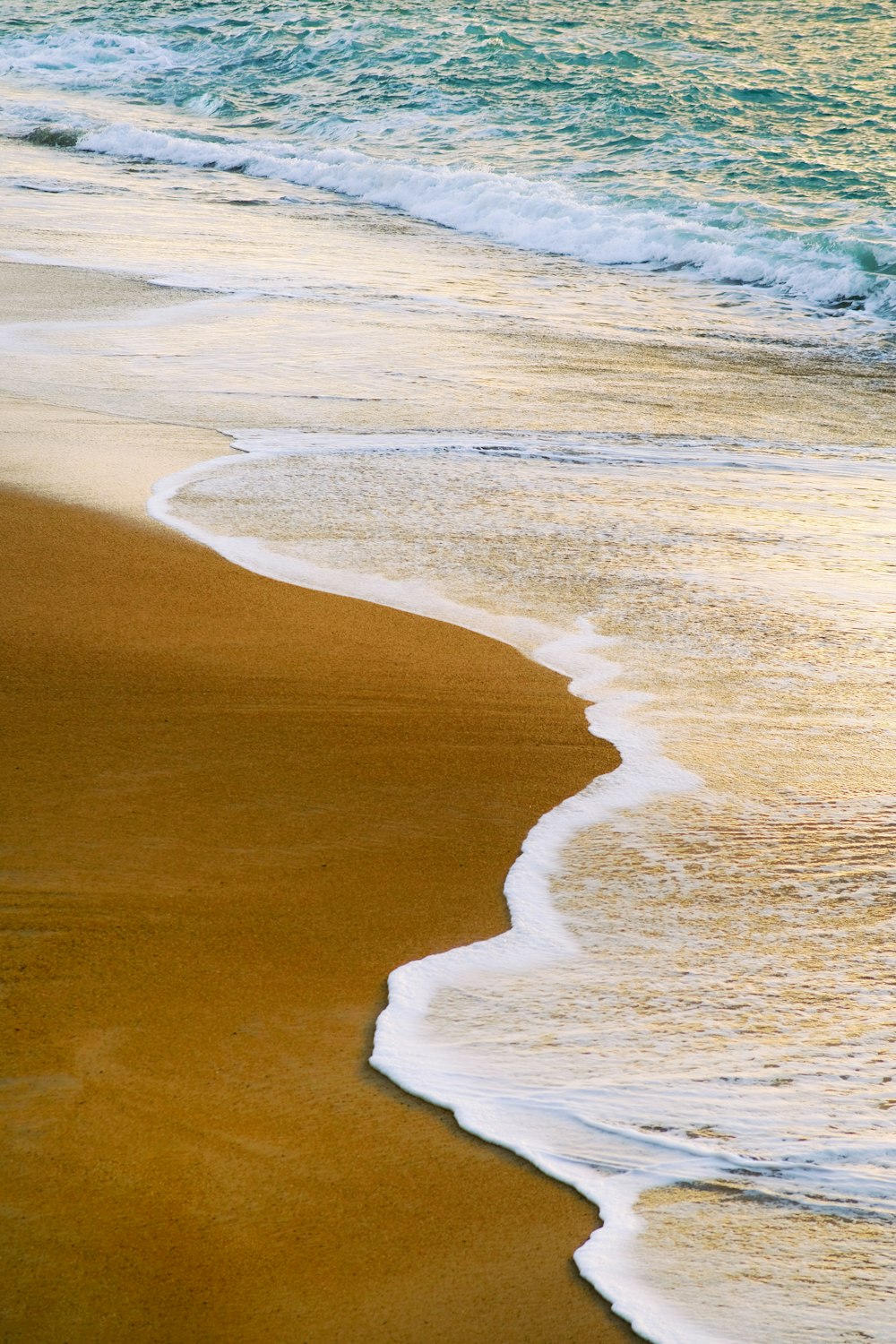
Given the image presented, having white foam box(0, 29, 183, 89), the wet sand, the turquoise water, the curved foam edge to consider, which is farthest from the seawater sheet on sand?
white foam box(0, 29, 183, 89)

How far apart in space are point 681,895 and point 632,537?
2482mm

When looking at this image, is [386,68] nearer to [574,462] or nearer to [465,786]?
[574,462]

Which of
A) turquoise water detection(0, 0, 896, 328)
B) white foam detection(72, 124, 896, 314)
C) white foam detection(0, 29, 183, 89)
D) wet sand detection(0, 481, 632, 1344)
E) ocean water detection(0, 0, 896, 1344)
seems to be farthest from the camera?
white foam detection(0, 29, 183, 89)

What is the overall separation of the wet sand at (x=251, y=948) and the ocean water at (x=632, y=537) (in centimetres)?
12

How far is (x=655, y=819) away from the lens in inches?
119

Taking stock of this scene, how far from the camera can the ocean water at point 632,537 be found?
2070 millimetres

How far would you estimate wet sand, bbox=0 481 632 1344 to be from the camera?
1808 mm

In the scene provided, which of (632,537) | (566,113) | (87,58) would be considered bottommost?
(632,537)

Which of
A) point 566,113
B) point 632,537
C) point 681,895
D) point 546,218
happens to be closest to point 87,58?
point 566,113

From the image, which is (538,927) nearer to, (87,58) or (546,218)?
(546,218)

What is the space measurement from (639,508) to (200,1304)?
160 inches

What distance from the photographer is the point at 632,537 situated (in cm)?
499

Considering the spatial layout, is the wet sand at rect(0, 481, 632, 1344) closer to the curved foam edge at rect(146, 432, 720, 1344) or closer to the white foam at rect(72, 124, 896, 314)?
the curved foam edge at rect(146, 432, 720, 1344)

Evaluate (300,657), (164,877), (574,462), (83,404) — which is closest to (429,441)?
(574,462)
